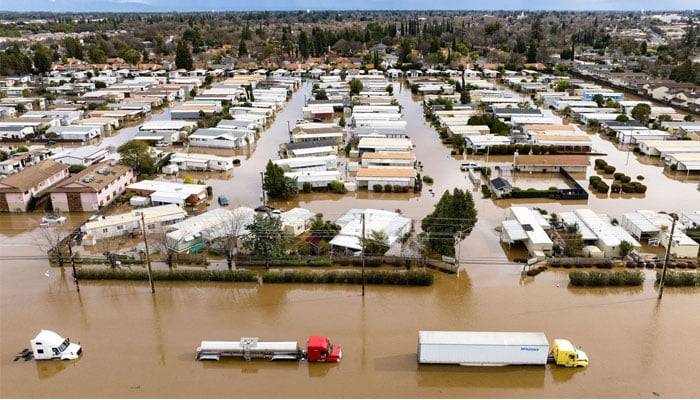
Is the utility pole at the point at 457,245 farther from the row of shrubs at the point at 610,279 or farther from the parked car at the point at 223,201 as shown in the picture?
the parked car at the point at 223,201

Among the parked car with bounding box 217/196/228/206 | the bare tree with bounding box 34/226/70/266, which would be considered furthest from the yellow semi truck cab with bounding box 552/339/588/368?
the bare tree with bounding box 34/226/70/266

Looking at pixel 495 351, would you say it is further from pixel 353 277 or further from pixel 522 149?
pixel 522 149

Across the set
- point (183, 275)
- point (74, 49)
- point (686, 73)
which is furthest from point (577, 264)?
point (74, 49)

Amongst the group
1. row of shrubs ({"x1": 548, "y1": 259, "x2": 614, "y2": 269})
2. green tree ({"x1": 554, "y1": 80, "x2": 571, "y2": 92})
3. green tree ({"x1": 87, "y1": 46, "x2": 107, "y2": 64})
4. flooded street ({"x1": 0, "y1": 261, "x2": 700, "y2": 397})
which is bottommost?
flooded street ({"x1": 0, "y1": 261, "x2": 700, "y2": 397})

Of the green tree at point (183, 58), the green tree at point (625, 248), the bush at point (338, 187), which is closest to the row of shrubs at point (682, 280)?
the green tree at point (625, 248)

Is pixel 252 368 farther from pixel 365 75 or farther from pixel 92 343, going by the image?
pixel 365 75

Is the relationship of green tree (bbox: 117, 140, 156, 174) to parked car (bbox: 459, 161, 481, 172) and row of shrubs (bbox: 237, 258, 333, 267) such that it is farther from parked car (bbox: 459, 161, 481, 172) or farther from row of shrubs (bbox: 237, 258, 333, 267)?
parked car (bbox: 459, 161, 481, 172)
